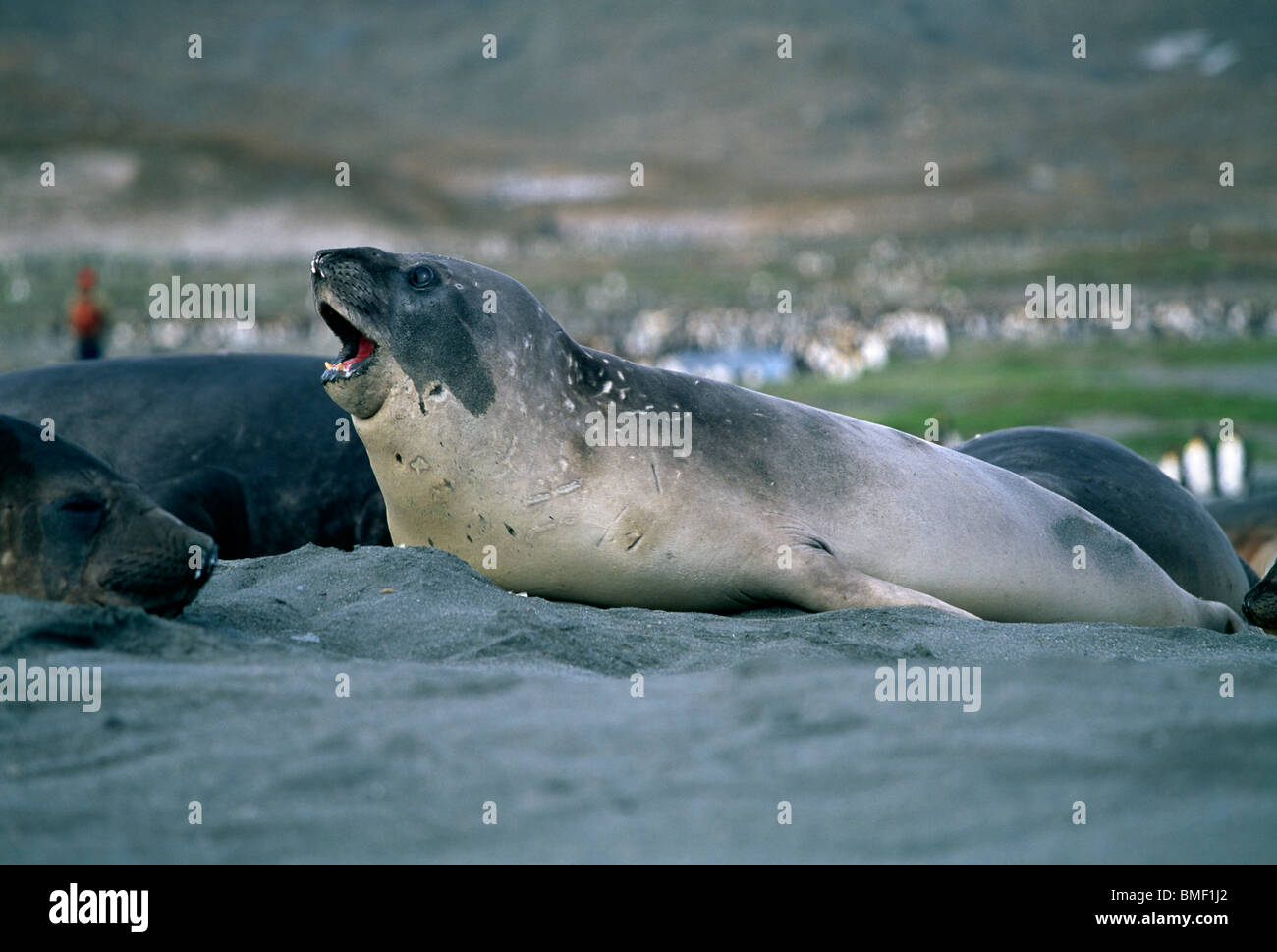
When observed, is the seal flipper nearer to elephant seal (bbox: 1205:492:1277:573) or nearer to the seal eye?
the seal eye

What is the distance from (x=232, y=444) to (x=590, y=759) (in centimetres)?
412

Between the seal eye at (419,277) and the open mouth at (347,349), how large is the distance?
0.87 ft

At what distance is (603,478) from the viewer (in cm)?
550

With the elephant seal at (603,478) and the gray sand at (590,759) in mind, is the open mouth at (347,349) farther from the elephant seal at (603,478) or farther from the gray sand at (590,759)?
the gray sand at (590,759)

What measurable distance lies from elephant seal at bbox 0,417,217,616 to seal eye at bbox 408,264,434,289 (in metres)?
1.43

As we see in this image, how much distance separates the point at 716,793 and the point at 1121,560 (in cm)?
377

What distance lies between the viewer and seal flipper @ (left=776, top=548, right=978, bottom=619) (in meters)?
5.32

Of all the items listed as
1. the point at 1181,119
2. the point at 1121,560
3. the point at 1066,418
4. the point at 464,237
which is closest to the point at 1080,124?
the point at 1181,119

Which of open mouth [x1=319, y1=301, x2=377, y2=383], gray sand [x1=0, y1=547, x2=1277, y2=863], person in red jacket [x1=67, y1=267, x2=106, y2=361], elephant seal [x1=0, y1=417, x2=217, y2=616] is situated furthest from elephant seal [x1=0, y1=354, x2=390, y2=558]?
person in red jacket [x1=67, y1=267, x2=106, y2=361]

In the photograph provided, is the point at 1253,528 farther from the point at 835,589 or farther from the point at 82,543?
the point at 82,543

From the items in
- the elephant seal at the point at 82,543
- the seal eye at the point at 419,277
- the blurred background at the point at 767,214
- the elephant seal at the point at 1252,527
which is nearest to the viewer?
the elephant seal at the point at 82,543

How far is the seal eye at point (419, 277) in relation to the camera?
556 cm

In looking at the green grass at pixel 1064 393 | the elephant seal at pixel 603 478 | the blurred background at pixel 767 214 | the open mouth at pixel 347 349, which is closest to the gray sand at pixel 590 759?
the elephant seal at pixel 603 478

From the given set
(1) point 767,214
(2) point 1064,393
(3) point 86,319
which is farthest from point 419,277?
(1) point 767,214
